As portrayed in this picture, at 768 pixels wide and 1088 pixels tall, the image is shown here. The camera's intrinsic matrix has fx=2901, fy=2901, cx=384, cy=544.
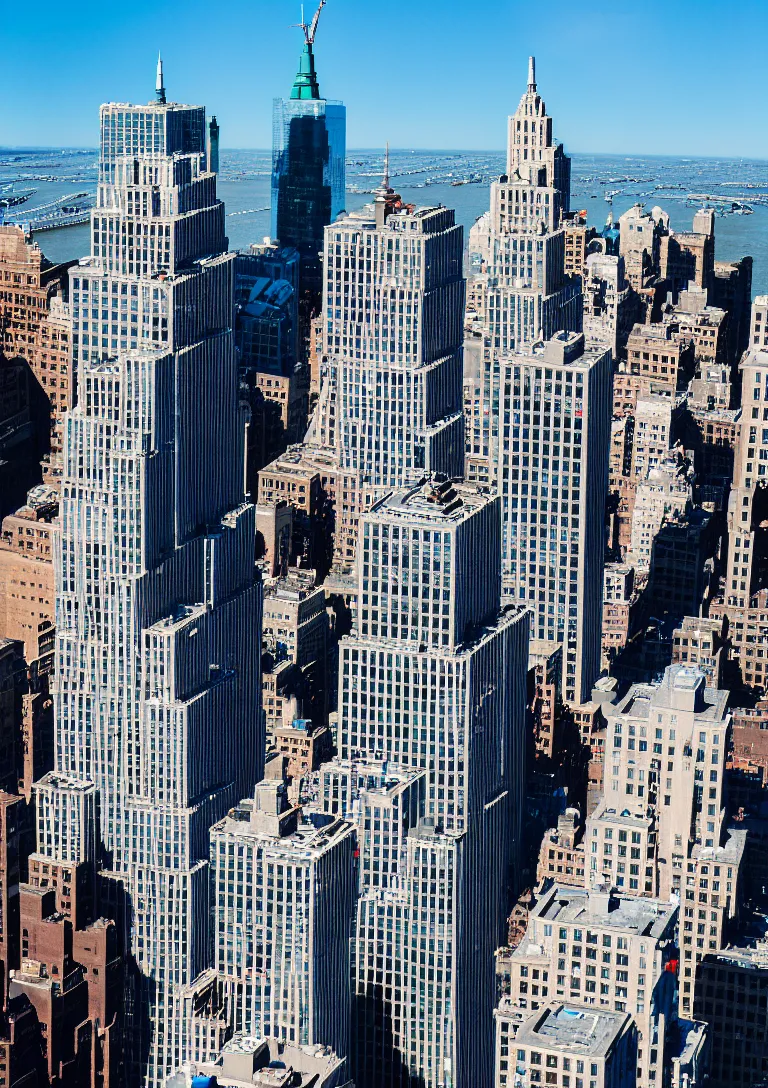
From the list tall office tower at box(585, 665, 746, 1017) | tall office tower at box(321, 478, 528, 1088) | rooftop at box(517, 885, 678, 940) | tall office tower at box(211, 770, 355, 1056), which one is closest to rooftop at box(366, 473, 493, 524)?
tall office tower at box(321, 478, 528, 1088)

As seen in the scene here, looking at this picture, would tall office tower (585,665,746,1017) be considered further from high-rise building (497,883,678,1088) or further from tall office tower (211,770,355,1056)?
tall office tower (211,770,355,1056)

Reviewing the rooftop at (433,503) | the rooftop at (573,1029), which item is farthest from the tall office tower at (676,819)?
the rooftop at (573,1029)

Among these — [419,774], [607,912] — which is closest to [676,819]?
[419,774]

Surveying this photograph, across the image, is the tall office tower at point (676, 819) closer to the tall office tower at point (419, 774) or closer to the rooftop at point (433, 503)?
the tall office tower at point (419, 774)

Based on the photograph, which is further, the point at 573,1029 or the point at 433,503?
the point at 433,503

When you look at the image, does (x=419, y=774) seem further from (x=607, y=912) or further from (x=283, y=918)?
(x=607, y=912)

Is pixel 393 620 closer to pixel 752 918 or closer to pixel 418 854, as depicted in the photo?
pixel 418 854

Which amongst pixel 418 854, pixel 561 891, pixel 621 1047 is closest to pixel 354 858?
pixel 418 854

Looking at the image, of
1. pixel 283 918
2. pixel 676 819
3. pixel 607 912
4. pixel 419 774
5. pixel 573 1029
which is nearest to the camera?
pixel 573 1029
